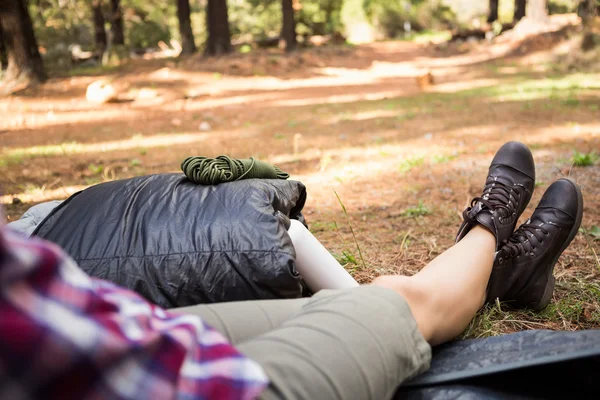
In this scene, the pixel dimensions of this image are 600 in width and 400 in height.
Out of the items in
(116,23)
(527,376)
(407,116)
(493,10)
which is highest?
(116,23)

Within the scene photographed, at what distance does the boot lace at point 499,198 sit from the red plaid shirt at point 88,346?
1.46 meters

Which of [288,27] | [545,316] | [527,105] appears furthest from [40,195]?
[288,27]

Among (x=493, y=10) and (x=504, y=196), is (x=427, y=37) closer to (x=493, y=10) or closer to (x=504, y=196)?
(x=493, y=10)

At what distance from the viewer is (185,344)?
3.04 ft

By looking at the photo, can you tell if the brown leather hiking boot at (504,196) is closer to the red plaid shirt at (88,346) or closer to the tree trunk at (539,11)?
the red plaid shirt at (88,346)

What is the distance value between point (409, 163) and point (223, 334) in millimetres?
3919

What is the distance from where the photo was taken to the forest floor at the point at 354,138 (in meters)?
3.02

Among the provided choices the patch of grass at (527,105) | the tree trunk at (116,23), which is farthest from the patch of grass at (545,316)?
the tree trunk at (116,23)

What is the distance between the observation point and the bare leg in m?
1.51

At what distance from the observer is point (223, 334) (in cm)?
127

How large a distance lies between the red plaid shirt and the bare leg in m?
0.66

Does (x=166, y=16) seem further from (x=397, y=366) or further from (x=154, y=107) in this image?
(x=397, y=366)

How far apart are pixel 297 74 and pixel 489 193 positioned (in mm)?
11887

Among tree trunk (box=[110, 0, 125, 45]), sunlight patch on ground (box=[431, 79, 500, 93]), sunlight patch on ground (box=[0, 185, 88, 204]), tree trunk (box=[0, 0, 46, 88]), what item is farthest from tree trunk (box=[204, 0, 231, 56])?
sunlight patch on ground (box=[0, 185, 88, 204])
